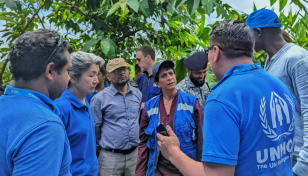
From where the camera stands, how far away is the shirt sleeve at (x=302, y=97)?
4.88 ft

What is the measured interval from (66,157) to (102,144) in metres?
2.17

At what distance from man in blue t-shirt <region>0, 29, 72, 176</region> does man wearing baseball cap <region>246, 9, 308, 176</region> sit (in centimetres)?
136

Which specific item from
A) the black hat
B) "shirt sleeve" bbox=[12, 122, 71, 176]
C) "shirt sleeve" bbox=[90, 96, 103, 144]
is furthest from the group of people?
"shirt sleeve" bbox=[90, 96, 103, 144]

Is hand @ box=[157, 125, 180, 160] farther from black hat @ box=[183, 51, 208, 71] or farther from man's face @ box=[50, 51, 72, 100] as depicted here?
black hat @ box=[183, 51, 208, 71]

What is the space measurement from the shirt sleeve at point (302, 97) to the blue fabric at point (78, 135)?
141cm

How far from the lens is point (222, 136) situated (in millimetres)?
1000

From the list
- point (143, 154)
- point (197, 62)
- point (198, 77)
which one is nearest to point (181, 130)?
point (143, 154)

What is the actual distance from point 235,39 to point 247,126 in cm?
40

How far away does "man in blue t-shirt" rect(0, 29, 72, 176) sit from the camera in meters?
0.90

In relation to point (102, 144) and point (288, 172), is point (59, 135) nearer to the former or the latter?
point (288, 172)

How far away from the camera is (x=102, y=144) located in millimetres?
3219

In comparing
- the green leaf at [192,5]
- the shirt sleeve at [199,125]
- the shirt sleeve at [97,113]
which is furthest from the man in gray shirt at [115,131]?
the green leaf at [192,5]

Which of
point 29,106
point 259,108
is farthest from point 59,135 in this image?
point 259,108

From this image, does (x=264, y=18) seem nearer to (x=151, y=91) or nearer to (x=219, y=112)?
(x=219, y=112)
